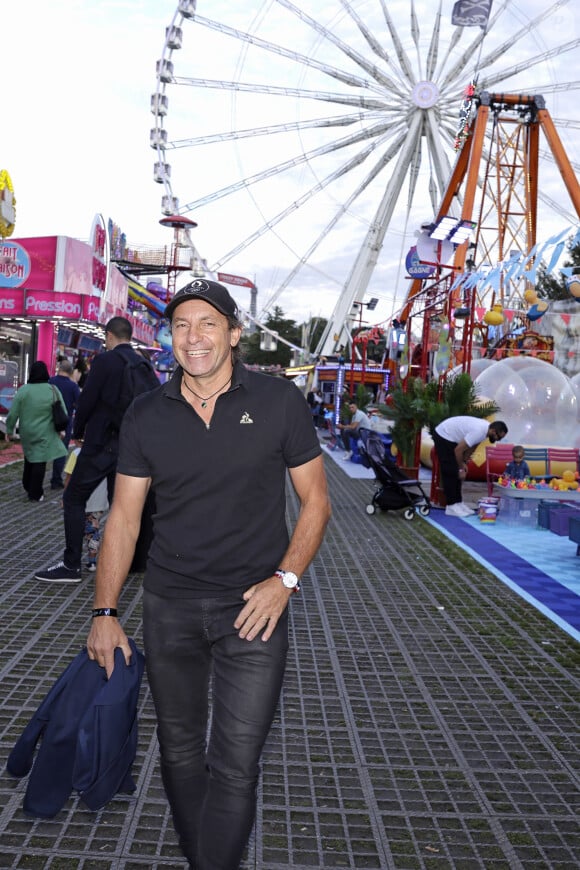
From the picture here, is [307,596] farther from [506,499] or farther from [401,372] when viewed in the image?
[401,372]

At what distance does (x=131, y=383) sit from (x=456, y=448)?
21.0 ft

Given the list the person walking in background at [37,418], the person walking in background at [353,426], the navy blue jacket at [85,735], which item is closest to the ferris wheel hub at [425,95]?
the person walking in background at [353,426]

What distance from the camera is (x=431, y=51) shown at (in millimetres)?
34375

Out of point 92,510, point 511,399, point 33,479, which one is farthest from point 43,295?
point 92,510

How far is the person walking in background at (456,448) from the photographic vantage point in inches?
468

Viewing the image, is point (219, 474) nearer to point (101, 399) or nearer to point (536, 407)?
point (101, 399)

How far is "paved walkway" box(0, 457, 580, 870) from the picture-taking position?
3.22 metres

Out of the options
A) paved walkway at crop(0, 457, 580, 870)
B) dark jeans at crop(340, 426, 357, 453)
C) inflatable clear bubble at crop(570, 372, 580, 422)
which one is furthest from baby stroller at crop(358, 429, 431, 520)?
dark jeans at crop(340, 426, 357, 453)

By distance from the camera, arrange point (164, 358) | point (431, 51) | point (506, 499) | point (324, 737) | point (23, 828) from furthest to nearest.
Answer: point (164, 358)
point (431, 51)
point (506, 499)
point (324, 737)
point (23, 828)

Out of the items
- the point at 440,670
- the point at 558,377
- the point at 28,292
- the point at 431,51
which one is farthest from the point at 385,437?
the point at 431,51

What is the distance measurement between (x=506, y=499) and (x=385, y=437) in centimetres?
848

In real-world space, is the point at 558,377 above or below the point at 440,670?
above

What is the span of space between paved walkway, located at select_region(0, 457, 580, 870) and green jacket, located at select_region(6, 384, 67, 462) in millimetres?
2882

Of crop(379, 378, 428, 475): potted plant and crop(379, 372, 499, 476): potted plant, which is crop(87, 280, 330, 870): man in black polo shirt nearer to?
crop(379, 372, 499, 476): potted plant
